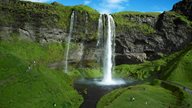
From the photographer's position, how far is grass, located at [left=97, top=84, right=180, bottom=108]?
6488 centimetres

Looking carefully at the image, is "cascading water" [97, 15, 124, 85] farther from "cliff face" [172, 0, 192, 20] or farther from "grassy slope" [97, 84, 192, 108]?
"grassy slope" [97, 84, 192, 108]

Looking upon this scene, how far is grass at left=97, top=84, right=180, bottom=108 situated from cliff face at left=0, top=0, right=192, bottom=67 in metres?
53.9

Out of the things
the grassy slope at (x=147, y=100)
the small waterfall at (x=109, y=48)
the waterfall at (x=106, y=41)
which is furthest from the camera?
the waterfall at (x=106, y=41)

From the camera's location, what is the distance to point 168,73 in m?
105

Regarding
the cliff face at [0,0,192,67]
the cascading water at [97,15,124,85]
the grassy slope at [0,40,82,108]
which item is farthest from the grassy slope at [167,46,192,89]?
the grassy slope at [0,40,82,108]

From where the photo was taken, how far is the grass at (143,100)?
64.9 meters

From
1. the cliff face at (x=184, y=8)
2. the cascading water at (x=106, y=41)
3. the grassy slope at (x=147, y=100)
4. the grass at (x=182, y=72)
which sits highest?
the cliff face at (x=184, y=8)

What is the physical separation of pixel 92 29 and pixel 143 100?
6686 cm

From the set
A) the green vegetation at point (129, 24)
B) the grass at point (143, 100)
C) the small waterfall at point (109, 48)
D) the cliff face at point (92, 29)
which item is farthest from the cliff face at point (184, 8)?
the grass at point (143, 100)

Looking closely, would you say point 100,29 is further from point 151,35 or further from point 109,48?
point 151,35

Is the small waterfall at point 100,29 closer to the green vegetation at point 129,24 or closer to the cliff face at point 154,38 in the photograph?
the green vegetation at point 129,24

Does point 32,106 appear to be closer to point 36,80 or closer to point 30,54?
point 36,80

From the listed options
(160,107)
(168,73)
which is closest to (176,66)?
(168,73)

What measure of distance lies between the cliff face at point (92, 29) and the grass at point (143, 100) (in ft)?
177
